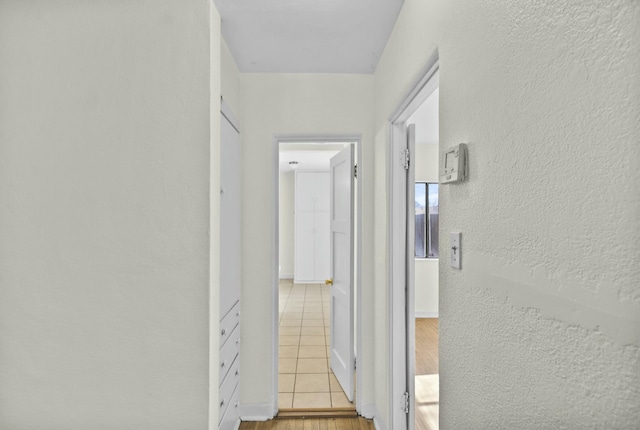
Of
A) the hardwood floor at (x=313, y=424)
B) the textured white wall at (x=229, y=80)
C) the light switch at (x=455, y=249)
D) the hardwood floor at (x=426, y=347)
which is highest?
the textured white wall at (x=229, y=80)

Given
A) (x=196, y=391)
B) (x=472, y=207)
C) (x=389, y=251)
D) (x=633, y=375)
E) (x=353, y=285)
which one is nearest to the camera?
(x=633, y=375)

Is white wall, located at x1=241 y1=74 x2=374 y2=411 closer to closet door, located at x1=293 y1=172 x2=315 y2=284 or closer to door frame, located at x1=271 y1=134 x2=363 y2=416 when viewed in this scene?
door frame, located at x1=271 y1=134 x2=363 y2=416

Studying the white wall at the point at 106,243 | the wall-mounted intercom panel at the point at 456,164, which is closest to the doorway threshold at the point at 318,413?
the white wall at the point at 106,243

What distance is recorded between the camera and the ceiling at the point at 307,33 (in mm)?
1800

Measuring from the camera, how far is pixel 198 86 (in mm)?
1615

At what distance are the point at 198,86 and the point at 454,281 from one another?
1296 mm

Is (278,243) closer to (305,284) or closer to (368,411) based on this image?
(368,411)

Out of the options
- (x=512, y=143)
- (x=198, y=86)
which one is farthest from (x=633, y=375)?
(x=198, y=86)

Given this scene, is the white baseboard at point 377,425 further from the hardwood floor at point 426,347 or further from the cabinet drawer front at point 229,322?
the cabinet drawer front at point 229,322

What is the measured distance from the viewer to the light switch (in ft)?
3.72

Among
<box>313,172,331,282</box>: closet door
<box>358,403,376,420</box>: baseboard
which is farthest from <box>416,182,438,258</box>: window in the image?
<box>358,403,376,420</box>: baseboard

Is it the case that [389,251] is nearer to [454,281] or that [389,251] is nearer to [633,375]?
[454,281]

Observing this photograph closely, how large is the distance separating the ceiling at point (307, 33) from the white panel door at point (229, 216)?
477 mm

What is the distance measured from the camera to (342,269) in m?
2.95
